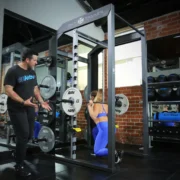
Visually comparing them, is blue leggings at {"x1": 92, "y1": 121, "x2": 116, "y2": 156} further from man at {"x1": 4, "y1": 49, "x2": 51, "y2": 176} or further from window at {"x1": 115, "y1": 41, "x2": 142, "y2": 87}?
window at {"x1": 115, "y1": 41, "x2": 142, "y2": 87}

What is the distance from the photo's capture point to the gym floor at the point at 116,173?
2.37 metres

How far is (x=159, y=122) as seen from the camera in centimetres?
429

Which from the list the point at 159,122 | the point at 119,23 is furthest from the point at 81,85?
the point at 159,122

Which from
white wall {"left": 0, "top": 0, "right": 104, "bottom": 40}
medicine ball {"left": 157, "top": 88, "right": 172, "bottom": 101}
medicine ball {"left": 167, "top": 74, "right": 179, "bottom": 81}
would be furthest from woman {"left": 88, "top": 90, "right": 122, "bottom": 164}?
white wall {"left": 0, "top": 0, "right": 104, "bottom": 40}

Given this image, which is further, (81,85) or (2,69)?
(81,85)

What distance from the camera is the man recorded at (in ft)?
7.75

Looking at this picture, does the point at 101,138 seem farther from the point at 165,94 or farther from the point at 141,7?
the point at 141,7

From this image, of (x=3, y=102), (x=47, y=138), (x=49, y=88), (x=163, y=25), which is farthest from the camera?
(x=163, y=25)

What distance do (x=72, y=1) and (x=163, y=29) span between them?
2.32 meters

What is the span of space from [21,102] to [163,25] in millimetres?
3816

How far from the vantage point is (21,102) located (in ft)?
7.35

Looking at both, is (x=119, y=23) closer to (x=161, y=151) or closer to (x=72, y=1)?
(x=72, y=1)

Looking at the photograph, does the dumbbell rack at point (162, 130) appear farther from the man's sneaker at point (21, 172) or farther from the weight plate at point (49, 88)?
the man's sneaker at point (21, 172)

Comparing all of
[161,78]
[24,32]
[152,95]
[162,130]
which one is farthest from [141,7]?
[162,130]
